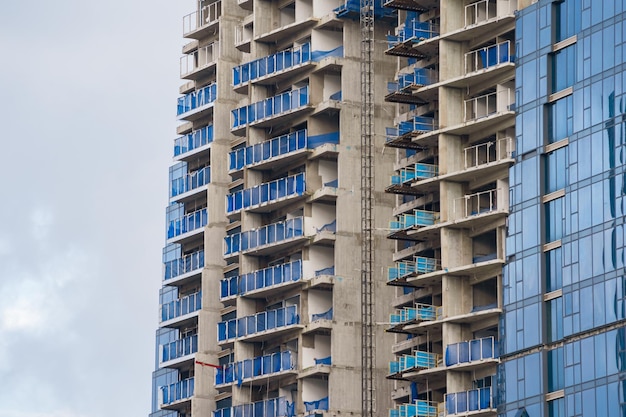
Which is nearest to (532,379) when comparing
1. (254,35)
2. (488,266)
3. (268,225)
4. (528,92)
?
(488,266)

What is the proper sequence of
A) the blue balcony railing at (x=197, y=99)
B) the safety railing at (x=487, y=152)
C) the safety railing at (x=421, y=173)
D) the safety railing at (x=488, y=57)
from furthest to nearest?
the blue balcony railing at (x=197, y=99)
the safety railing at (x=421, y=173)
the safety railing at (x=488, y=57)
the safety railing at (x=487, y=152)

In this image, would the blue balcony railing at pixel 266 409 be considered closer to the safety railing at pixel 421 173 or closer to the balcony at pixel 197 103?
the safety railing at pixel 421 173

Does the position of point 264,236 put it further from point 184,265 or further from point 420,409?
point 420,409

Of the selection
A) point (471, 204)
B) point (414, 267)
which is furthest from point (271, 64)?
point (471, 204)

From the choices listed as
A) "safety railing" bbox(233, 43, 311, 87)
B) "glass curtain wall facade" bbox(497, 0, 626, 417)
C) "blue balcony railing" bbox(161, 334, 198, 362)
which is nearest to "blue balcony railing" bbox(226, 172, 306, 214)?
"safety railing" bbox(233, 43, 311, 87)

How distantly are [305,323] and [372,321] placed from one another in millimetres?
4275

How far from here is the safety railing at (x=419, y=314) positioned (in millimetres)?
130875

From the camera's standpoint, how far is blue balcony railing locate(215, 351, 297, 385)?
14075cm

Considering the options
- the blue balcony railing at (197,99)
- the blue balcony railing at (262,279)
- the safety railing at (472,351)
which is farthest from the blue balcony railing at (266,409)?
the blue balcony railing at (197,99)

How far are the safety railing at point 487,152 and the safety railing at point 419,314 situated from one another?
795 centimetres

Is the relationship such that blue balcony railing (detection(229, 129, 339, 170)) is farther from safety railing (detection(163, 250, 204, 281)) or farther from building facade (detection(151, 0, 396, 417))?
safety railing (detection(163, 250, 204, 281))

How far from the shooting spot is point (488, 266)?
417 ft

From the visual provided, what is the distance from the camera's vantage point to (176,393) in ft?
501

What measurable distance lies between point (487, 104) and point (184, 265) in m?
32.1
